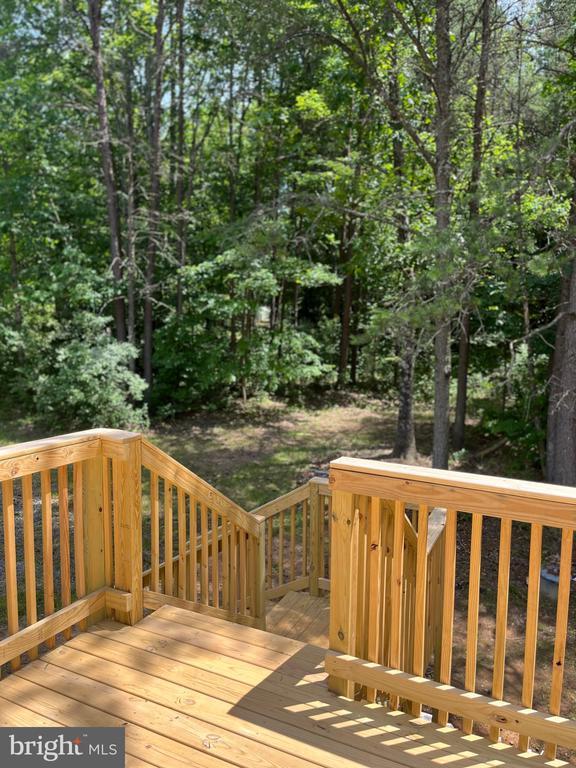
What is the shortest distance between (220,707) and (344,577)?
2.09 ft

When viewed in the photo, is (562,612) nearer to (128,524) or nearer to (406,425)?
(128,524)

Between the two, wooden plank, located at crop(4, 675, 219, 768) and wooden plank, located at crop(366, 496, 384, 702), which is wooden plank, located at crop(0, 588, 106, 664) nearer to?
wooden plank, located at crop(4, 675, 219, 768)

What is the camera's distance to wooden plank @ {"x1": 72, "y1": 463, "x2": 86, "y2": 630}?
8.38ft

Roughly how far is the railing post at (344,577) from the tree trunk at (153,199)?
29.3ft

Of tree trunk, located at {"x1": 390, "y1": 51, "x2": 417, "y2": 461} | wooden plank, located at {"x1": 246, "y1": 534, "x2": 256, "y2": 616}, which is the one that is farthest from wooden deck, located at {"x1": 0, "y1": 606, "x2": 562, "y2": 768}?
tree trunk, located at {"x1": 390, "y1": 51, "x2": 417, "y2": 461}

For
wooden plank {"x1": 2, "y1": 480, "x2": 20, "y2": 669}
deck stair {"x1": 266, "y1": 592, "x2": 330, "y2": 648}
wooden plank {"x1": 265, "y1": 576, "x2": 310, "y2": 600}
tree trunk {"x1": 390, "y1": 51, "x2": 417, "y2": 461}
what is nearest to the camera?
wooden plank {"x1": 2, "y1": 480, "x2": 20, "y2": 669}

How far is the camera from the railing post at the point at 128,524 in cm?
265

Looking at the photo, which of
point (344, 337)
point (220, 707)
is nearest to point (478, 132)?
point (220, 707)

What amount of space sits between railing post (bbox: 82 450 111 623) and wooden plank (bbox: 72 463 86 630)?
1.0 inches

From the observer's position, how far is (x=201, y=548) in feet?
12.4

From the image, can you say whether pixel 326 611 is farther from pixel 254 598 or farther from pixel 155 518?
pixel 155 518

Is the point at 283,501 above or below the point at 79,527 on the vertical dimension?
below

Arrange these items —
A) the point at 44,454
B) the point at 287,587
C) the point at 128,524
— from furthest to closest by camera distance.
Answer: the point at 287,587 → the point at 128,524 → the point at 44,454

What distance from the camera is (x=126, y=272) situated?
10430 mm
